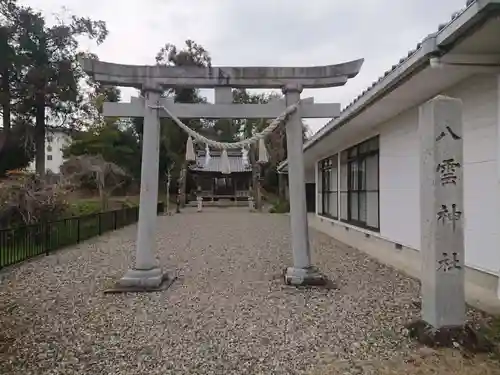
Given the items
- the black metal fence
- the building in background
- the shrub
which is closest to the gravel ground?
the black metal fence

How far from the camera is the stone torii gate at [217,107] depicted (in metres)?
6.25

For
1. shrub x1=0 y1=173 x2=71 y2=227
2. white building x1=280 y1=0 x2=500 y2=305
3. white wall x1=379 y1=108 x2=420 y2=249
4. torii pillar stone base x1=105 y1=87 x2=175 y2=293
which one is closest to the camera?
white building x1=280 y1=0 x2=500 y2=305

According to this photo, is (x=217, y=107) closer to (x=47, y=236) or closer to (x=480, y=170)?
(x=480, y=170)

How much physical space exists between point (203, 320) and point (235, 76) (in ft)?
11.9

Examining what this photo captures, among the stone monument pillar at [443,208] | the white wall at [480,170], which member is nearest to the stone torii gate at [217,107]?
the white wall at [480,170]

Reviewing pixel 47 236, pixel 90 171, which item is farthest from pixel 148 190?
pixel 90 171

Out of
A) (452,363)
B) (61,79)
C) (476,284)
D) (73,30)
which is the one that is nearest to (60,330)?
(452,363)

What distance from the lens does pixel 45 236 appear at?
955cm

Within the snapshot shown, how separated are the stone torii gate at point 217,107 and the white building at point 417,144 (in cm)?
103

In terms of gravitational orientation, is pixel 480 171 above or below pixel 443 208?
above

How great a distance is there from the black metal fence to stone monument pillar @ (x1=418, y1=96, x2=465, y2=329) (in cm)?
720

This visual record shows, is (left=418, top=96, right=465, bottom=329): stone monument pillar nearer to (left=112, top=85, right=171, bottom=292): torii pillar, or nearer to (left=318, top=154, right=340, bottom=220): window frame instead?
(left=112, top=85, right=171, bottom=292): torii pillar

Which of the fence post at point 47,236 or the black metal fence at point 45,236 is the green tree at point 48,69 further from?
the fence post at point 47,236

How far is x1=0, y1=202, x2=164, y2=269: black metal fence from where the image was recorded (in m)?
8.16
